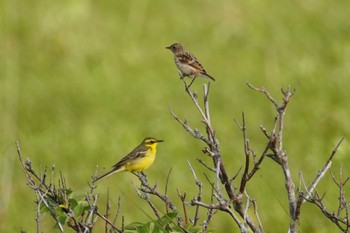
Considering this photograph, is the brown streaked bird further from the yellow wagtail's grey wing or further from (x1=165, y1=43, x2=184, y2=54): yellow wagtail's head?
the yellow wagtail's grey wing

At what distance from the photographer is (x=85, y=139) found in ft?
32.8

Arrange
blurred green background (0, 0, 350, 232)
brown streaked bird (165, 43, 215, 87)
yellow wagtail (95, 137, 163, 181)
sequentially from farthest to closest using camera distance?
1. blurred green background (0, 0, 350, 232)
2. yellow wagtail (95, 137, 163, 181)
3. brown streaked bird (165, 43, 215, 87)

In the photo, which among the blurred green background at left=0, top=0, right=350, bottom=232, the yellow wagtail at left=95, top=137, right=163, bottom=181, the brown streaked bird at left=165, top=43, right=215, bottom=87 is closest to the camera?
the brown streaked bird at left=165, top=43, right=215, bottom=87

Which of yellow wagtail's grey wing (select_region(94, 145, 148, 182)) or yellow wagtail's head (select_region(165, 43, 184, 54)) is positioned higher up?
yellow wagtail's head (select_region(165, 43, 184, 54))

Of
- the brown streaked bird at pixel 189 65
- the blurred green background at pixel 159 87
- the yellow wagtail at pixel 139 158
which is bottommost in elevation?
the yellow wagtail at pixel 139 158

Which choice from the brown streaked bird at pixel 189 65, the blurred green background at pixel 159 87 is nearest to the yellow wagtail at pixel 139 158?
the brown streaked bird at pixel 189 65

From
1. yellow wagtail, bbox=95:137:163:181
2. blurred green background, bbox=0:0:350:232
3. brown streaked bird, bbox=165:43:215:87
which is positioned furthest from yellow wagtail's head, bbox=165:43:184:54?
blurred green background, bbox=0:0:350:232

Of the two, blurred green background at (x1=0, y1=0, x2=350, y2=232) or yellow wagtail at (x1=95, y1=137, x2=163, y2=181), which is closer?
yellow wagtail at (x1=95, y1=137, x2=163, y2=181)

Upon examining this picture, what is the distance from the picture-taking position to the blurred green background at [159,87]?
9.10m

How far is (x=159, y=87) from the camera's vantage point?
11328 mm

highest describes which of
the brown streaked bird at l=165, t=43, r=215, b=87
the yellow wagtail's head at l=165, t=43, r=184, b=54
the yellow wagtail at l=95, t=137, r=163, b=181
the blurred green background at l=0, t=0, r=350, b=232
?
the blurred green background at l=0, t=0, r=350, b=232

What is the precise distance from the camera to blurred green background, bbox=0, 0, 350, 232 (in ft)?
29.9

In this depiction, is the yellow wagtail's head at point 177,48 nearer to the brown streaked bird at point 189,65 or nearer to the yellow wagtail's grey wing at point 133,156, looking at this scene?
the brown streaked bird at point 189,65

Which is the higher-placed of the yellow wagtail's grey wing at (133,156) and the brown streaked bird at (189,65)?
the brown streaked bird at (189,65)
